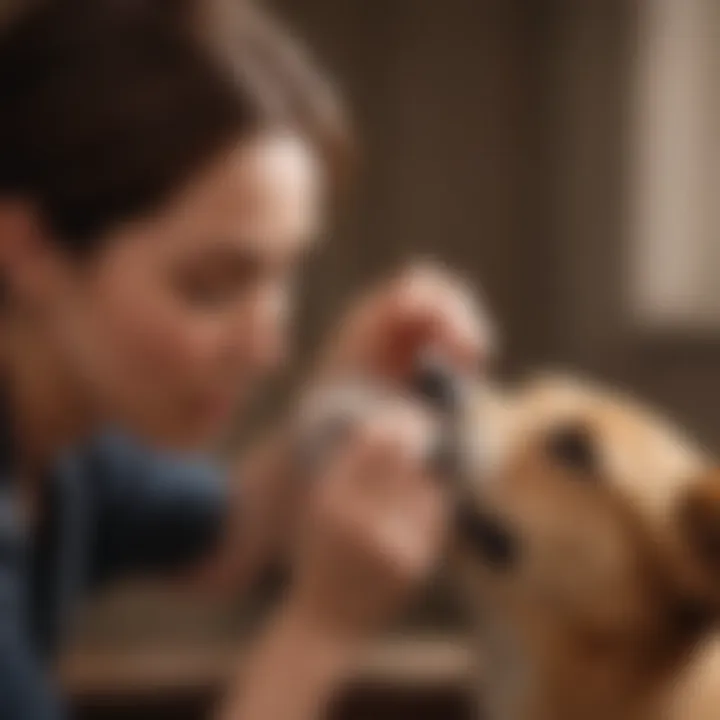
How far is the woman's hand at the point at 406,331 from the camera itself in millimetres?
563

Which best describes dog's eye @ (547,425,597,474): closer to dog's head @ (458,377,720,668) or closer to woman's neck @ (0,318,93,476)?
dog's head @ (458,377,720,668)

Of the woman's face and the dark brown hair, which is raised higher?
the dark brown hair

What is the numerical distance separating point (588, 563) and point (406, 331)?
0.13m

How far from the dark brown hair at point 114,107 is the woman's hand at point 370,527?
128 millimetres

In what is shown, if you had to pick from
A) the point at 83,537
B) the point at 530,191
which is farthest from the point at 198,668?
the point at 530,191

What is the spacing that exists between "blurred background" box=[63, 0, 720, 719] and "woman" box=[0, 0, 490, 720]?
0.23ft

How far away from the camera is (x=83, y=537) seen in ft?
1.95

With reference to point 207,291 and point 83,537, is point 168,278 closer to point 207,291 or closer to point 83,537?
point 207,291

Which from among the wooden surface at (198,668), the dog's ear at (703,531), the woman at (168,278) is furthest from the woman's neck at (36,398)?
the dog's ear at (703,531)

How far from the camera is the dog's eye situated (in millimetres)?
513

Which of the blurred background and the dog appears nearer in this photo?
the dog

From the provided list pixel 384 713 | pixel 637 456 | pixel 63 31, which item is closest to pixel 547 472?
pixel 637 456

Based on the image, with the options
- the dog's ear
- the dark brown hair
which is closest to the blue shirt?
the dark brown hair

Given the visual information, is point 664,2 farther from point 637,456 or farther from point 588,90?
point 637,456
